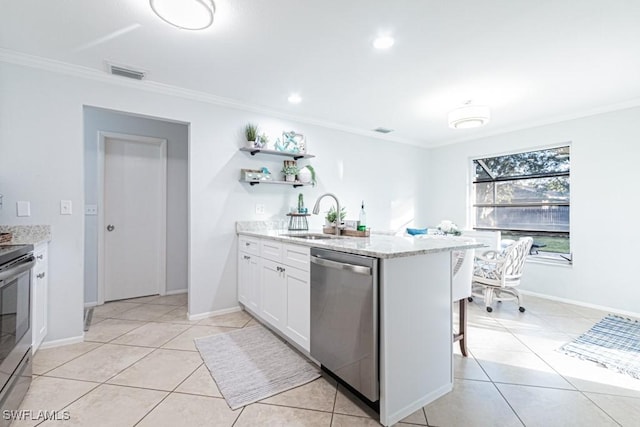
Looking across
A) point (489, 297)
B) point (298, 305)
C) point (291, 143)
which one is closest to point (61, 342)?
point (298, 305)

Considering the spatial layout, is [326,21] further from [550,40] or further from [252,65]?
[550,40]

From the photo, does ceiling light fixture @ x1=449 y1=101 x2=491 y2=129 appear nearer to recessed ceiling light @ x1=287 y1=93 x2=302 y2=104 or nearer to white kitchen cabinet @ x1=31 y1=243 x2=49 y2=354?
recessed ceiling light @ x1=287 y1=93 x2=302 y2=104

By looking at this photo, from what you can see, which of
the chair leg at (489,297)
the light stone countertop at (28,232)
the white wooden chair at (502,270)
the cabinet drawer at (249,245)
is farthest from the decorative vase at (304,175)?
the chair leg at (489,297)

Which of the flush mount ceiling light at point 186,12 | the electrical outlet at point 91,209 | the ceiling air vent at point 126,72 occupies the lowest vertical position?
the electrical outlet at point 91,209

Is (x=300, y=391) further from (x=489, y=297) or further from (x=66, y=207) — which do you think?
(x=489, y=297)

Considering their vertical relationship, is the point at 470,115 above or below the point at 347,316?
above

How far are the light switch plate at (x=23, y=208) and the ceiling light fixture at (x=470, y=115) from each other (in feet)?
13.5

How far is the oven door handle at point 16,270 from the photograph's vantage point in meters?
1.48

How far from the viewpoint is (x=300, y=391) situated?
1895 millimetres

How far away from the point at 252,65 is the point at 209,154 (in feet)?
3.63

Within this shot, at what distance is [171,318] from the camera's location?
125 inches

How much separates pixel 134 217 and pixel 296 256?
9.16ft

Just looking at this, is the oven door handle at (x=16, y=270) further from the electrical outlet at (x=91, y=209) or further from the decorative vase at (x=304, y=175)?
the decorative vase at (x=304, y=175)

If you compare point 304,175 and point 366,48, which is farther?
point 304,175
